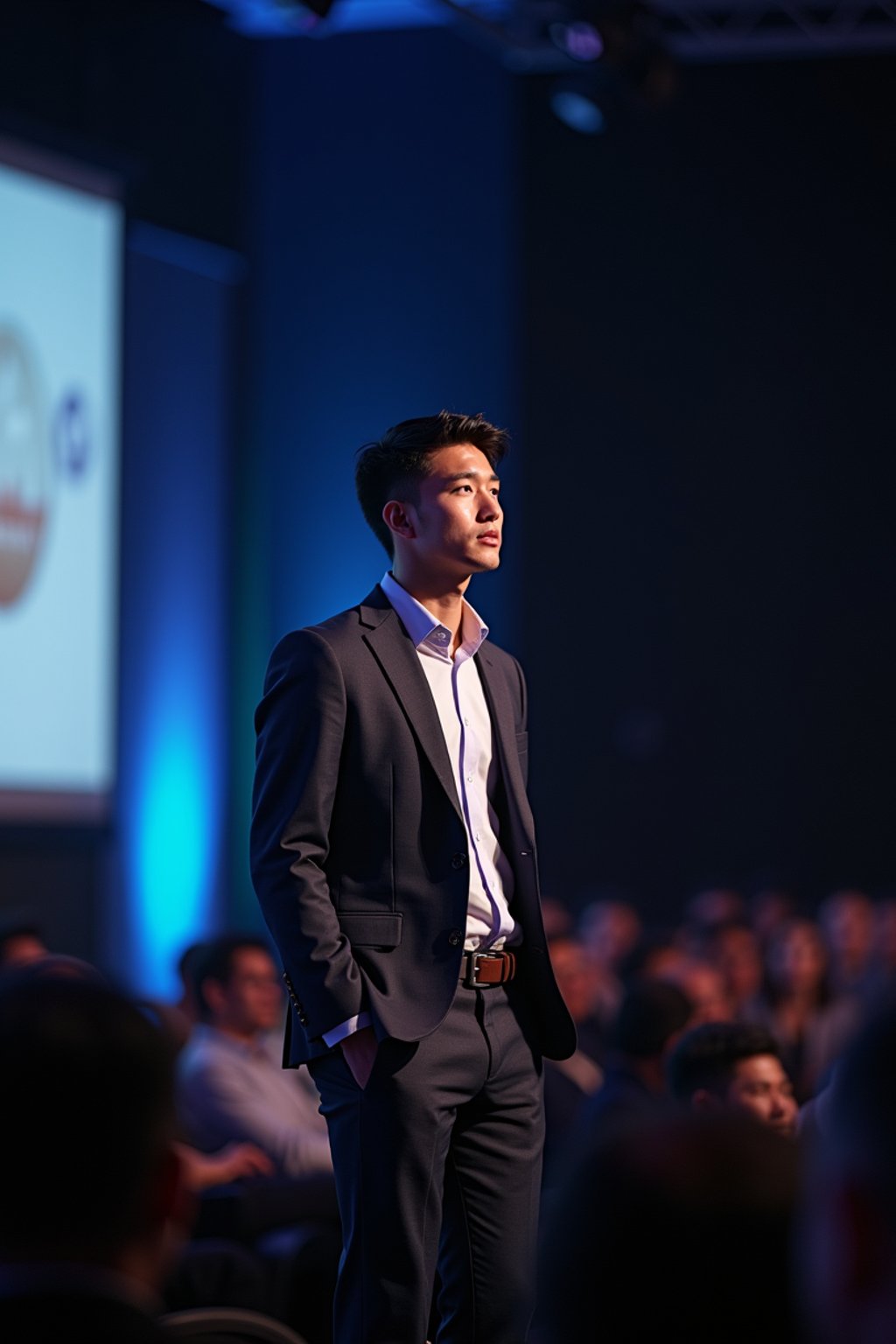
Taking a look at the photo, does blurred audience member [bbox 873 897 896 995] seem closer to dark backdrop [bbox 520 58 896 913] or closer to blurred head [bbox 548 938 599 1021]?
dark backdrop [bbox 520 58 896 913]

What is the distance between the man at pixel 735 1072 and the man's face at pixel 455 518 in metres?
1.16

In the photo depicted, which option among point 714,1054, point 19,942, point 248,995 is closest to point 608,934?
point 248,995

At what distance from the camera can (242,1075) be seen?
4.51m

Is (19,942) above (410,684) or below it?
below

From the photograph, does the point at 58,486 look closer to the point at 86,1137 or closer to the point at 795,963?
the point at 795,963

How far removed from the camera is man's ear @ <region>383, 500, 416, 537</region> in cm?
260

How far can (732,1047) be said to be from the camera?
3.26 meters

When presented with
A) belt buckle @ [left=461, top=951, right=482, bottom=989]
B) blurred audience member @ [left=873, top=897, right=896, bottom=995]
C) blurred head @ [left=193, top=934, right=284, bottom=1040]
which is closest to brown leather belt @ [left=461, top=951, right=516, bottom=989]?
belt buckle @ [left=461, top=951, right=482, bottom=989]

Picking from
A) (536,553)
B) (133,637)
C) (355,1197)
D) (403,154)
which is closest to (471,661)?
(355,1197)

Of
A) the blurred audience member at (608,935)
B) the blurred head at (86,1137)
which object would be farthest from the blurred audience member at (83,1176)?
the blurred audience member at (608,935)

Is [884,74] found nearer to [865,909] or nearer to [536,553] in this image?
[536,553]

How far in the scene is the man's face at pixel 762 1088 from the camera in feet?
10.6

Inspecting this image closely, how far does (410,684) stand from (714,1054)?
116cm

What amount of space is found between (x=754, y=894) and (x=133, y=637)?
4.05 m
